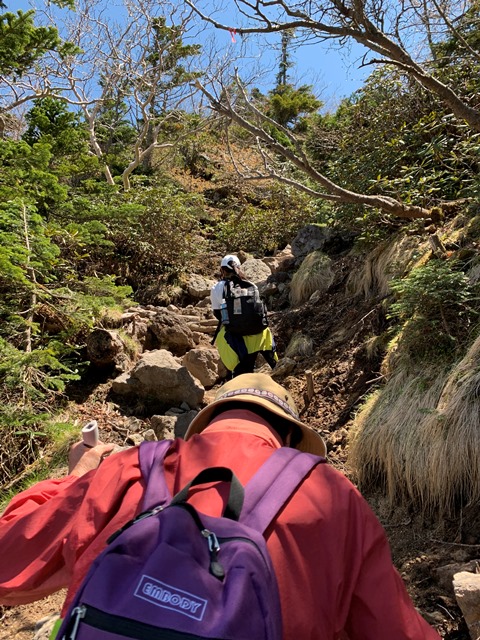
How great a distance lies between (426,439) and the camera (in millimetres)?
3281

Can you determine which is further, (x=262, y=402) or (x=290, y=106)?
(x=290, y=106)

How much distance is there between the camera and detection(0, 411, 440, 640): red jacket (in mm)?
962

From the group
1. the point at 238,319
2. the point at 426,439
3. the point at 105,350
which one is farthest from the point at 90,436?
the point at 105,350

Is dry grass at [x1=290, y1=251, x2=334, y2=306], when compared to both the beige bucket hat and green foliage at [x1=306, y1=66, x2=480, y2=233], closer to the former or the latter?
green foliage at [x1=306, y1=66, x2=480, y2=233]

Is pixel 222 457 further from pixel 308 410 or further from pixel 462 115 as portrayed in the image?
pixel 308 410

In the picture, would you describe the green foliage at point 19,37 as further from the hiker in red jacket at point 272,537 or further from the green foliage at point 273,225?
the hiker in red jacket at point 272,537

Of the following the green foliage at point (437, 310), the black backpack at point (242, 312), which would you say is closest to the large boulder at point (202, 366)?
the black backpack at point (242, 312)

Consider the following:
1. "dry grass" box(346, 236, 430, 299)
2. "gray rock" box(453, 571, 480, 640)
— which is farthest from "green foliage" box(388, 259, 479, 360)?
"gray rock" box(453, 571, 480, 640)

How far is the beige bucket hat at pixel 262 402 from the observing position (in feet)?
4.80

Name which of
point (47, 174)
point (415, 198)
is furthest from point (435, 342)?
point (47, 174)

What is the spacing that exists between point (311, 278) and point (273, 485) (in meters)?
7.30

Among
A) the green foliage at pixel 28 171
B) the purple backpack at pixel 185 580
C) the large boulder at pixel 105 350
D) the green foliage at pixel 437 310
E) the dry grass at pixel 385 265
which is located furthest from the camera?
the green foliage at pixel 28 171

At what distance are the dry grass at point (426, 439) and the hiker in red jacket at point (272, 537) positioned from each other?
2.17 meters

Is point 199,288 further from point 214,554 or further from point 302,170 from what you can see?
point 214,554
